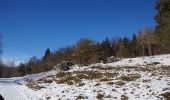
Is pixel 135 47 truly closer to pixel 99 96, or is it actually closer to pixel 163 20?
pixel 163 20

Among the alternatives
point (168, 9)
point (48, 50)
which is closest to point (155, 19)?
point (168, 9)

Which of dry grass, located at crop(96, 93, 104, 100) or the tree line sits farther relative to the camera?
the tree line

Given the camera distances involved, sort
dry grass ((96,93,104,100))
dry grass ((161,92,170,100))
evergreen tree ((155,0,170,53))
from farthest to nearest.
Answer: evergreen tree ((155,0,170,53))
dry grass ((96,93,104,100))
dry grass ((161,92,170,100))

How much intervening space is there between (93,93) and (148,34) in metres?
64.9

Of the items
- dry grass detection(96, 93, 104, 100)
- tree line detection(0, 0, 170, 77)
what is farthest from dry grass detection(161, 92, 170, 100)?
tree line detection(0, 0, 170, 77)

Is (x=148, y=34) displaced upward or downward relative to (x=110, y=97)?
upward

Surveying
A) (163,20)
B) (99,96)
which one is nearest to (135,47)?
(163,20)

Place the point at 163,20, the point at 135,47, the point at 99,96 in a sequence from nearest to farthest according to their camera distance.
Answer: the point at 99,96 < the point at 163,20 < the point at 135,47

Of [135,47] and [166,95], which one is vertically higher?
[135,47]

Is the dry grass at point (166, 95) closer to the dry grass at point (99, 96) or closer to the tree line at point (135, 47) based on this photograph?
the dry grass at point (99, 96)

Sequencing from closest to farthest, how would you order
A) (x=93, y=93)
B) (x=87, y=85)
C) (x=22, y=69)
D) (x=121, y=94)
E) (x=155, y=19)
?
1. (x=121, y=94)
2. (x=93, y=93)
3. (x=87, y=85)
4. (x=155, y=19)
5. (x=22, y=69)

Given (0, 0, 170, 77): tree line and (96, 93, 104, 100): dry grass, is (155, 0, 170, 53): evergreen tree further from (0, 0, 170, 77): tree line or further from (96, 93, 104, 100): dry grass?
(96, 93, 104, 100): dry grass

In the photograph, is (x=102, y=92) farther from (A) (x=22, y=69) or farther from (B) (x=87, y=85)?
(A) (x=22, y=69)

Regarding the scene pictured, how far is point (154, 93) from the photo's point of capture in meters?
24.1
